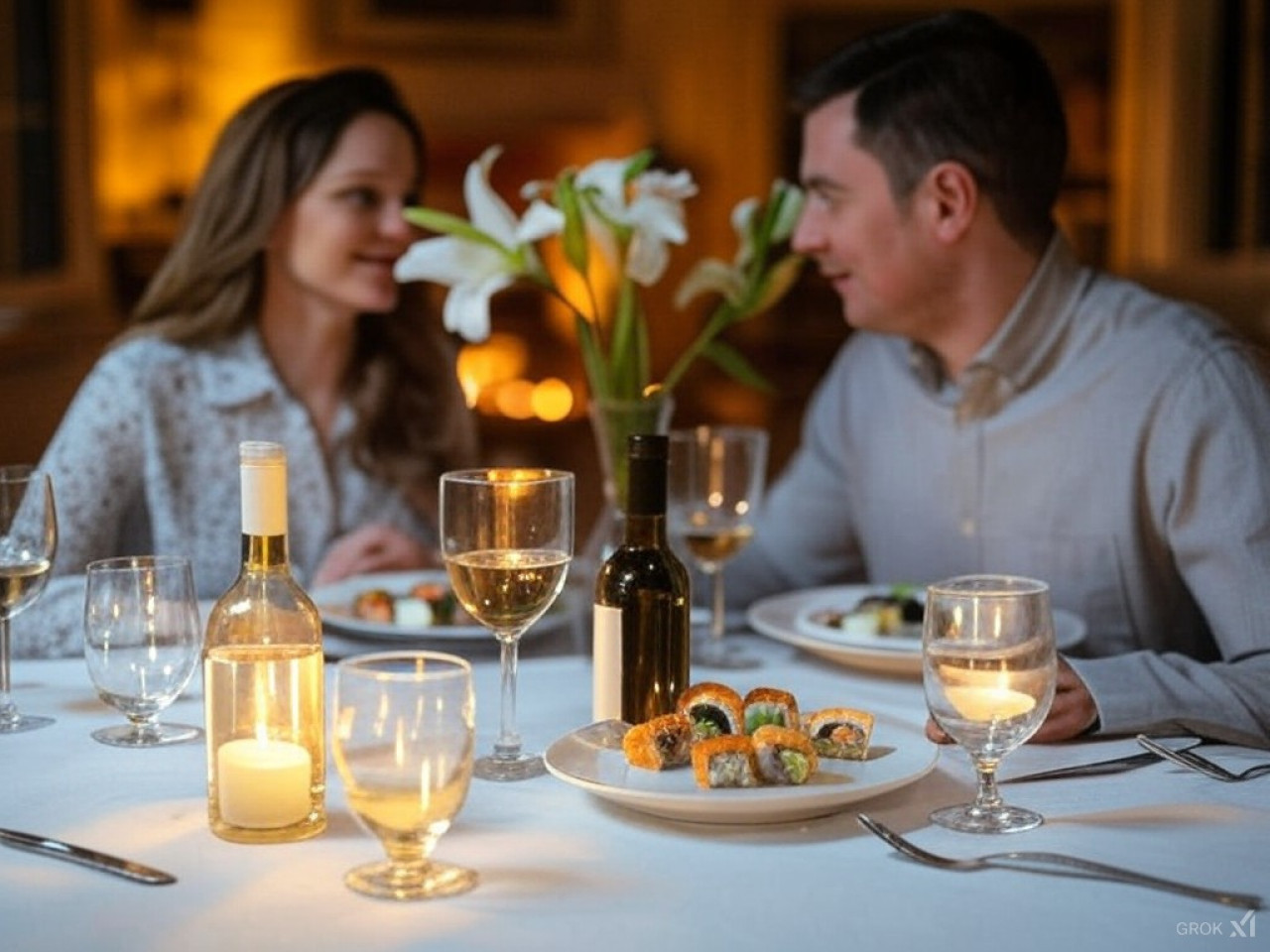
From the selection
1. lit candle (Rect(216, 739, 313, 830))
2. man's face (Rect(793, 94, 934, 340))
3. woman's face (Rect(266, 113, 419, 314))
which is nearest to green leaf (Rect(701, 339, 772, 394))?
man's face (Rect(793, 94, 934, 340))

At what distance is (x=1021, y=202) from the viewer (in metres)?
2.25

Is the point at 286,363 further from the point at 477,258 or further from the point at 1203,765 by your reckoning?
the point at 1203,765

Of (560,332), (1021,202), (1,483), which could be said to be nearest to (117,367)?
(1,483)

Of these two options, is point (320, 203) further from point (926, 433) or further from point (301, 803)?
point (301, 803)

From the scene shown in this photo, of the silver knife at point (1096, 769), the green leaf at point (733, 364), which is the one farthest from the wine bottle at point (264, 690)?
the green leaf at point (733, 364)

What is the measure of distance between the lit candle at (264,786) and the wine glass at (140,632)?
0.82 ft

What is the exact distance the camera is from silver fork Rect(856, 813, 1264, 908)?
3.58 ft

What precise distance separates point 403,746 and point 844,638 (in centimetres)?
82

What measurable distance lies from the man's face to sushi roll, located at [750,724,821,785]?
3.52 feet

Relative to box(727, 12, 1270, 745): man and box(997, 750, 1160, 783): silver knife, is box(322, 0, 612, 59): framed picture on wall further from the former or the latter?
box(997, 750, 1160, 783): silver knife

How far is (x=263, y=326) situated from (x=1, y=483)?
3.38 ft

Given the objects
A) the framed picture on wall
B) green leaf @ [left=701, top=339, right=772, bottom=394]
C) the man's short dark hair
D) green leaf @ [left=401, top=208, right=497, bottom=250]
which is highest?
the framed picture on wall

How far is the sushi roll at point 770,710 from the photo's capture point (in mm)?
1333

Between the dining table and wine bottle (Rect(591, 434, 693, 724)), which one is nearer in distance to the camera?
the dining table
